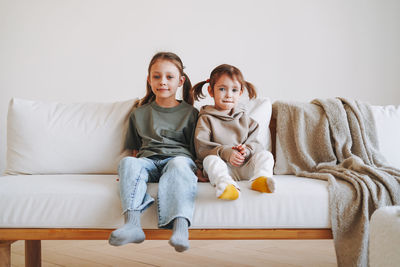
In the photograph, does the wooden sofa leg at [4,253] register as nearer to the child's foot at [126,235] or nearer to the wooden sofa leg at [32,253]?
the wooden sofa leg at [32,253]

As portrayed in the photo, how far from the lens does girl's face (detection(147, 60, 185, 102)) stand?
5.90 ft

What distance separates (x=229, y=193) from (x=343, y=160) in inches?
27.2

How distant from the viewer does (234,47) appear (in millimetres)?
2658

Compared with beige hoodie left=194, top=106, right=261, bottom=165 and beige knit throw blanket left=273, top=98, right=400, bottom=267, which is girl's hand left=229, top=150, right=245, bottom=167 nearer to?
beige hoodie left=194, top=106, right=261, bottom=165

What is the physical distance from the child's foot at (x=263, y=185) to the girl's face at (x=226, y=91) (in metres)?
0.48

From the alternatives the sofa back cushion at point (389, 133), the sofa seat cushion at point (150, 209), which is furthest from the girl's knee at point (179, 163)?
the sofa back cushion at point (389, 133)

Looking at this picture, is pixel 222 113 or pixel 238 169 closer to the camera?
pixel 238 169

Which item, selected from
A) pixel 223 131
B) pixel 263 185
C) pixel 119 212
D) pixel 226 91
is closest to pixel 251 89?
pixel 226 91

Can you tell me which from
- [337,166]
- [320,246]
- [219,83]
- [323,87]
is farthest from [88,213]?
[323,87]

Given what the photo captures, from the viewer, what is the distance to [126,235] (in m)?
1.16

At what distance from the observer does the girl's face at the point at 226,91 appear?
1751mm

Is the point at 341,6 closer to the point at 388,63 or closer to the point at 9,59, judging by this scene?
the point at 388,63

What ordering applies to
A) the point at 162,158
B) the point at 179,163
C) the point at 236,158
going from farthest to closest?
the point at 162,158 < the point at 236,158 < the point at 179,163

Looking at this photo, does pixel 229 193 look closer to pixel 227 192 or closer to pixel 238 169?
pixel 227 192
